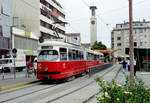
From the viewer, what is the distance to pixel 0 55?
120ft

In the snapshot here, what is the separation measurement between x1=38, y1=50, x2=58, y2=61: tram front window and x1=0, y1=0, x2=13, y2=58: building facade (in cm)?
1904

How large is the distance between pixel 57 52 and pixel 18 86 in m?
3.52

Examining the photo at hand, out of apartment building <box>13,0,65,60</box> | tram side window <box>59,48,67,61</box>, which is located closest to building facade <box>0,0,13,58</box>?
apartment building <box>13,0,65,60</box>

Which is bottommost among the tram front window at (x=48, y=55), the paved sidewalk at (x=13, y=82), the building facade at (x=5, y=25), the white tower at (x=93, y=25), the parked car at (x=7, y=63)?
the paved sidewalk at (x=13, y=82)

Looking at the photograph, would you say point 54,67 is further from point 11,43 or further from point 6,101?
point 11,43

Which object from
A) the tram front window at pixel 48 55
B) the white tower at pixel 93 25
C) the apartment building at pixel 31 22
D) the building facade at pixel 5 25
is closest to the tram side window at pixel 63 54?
the tram front window at pixel 48 55

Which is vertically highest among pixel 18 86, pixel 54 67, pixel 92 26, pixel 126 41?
pixel 92 26

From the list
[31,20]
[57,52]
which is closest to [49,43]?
[57,52]

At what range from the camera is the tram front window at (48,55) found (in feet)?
52.3

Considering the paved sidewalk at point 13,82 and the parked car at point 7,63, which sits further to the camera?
the parked car at point 7,63

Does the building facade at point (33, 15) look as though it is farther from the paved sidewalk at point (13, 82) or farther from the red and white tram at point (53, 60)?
the red and white tram at point (53, 60)

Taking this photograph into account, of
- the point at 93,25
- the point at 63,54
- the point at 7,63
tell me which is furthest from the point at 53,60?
the point at 93,25

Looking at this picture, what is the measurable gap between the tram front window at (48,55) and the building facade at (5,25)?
19.0 meters

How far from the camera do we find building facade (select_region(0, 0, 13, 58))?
33.8 metres
